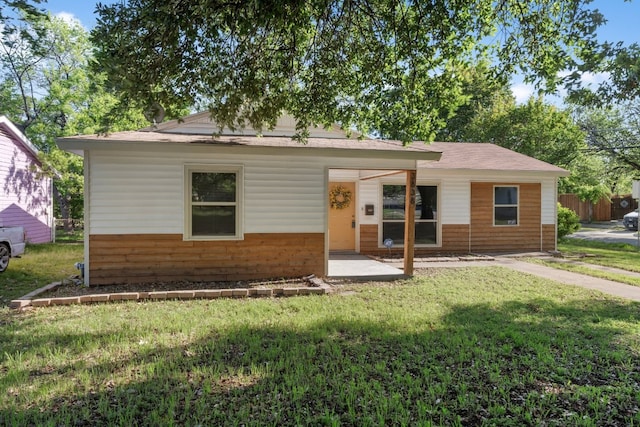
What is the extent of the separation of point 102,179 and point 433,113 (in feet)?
20.4

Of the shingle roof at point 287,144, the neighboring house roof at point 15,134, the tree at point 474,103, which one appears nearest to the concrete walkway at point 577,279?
the shingle roof at point 287,144

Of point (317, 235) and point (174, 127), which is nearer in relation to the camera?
point (317, 235)

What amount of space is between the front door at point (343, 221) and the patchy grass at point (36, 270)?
23.9 ft

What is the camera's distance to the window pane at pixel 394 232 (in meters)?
13.0

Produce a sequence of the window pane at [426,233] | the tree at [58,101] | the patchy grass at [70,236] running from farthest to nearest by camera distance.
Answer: the tree at [58,101]
the patchy grass at [70,236]
the window pane at [426,233]

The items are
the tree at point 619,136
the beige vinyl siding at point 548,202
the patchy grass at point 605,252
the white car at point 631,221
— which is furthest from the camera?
the tree at point 619,136

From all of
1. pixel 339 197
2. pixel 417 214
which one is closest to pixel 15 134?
pixel 339 197

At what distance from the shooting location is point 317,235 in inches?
339

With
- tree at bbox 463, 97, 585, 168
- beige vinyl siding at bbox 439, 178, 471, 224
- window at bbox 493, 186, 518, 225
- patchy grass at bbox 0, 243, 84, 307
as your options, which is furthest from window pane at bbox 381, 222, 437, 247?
tree at bbox 463, 97, 585, 168

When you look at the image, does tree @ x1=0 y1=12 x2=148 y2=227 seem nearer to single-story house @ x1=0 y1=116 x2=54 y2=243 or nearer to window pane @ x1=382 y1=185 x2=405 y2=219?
single-story house @ x1=0 y1=116 x2=54 y2=243

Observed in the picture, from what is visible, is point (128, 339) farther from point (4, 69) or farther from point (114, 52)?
point (4, 69)

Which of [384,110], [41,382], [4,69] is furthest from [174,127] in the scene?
[4,69]

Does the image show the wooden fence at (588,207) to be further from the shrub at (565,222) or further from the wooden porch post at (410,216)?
the wooden porch post at (410,216)

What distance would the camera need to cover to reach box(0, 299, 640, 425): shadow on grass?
3.13 meters
